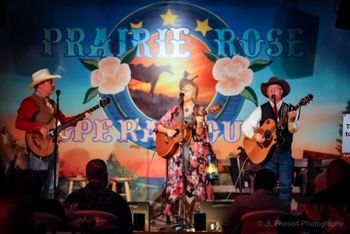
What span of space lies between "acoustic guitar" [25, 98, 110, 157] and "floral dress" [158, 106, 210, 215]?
3.18 ft

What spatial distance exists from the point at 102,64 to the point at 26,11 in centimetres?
115

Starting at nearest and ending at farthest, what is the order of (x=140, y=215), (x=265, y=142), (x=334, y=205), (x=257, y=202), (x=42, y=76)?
(x=334, y=205) < (x=257, y=202) < (x=140, y=215) < (x=265, y=142) < (x=42, y=76)

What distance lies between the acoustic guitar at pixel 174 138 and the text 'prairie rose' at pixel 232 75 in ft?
0.79

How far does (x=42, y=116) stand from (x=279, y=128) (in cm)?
293

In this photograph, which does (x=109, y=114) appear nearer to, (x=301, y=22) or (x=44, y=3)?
(x=44, y=3)

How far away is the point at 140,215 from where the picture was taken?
24.3 ft

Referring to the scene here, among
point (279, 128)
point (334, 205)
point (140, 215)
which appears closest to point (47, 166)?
point (140, 215)

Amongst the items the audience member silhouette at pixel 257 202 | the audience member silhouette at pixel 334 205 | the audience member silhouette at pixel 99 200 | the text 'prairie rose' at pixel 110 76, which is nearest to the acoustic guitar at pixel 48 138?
the text 'prairie rose' at pixel 110 76

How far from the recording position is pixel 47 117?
8352mm

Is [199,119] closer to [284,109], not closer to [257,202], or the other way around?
[284,109]

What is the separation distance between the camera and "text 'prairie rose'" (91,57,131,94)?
8.39 metres

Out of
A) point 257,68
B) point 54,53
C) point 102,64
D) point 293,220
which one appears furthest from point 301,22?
point 293,220

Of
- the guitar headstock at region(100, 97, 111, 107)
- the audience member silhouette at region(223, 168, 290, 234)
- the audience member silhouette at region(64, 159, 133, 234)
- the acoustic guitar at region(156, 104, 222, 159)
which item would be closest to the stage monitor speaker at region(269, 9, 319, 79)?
the acoustic guitar at region(156, 104, 222, 159)

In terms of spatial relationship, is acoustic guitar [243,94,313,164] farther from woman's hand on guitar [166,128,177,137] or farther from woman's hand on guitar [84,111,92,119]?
woman's hand on guitar [84,111,92,119]
